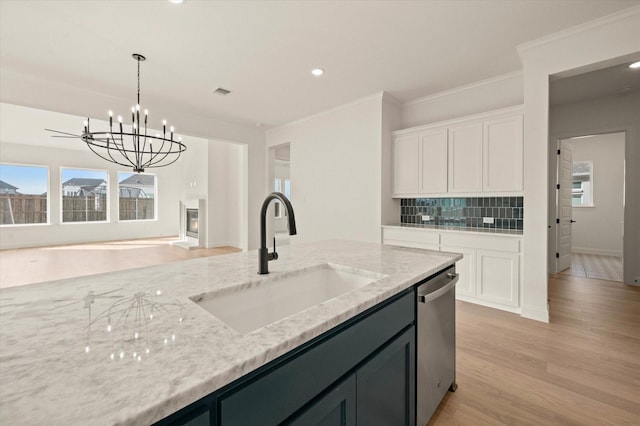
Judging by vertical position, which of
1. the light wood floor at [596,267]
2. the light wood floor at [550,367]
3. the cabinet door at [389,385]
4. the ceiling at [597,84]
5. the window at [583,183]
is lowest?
the light wood floor at [550,367]

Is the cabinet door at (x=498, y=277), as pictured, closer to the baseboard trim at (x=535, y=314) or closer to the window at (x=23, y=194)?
the baseboard trim at (x=535, y=314)

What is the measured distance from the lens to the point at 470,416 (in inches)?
67.1

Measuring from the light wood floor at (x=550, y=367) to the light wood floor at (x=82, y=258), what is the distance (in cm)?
483

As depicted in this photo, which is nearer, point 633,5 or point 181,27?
point 633,5

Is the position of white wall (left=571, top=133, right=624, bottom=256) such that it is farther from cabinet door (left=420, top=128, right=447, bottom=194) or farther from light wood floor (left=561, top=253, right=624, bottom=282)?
cabinet door (left=420, top=128, right=447, bottom=194)

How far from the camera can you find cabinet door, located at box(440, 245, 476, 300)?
349 centimetres

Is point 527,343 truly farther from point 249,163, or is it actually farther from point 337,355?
point 249,163

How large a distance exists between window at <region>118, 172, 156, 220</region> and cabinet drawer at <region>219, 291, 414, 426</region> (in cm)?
1071

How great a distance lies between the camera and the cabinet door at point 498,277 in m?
3.19

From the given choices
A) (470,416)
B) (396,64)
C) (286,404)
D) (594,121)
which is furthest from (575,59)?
(286,404)

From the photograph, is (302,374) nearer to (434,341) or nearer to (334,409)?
(334,409)

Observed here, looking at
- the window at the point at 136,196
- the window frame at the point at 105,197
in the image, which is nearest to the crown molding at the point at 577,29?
the window at the point at 136,196

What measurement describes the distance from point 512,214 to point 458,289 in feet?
3.93

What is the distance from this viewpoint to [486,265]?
11.1 feet
